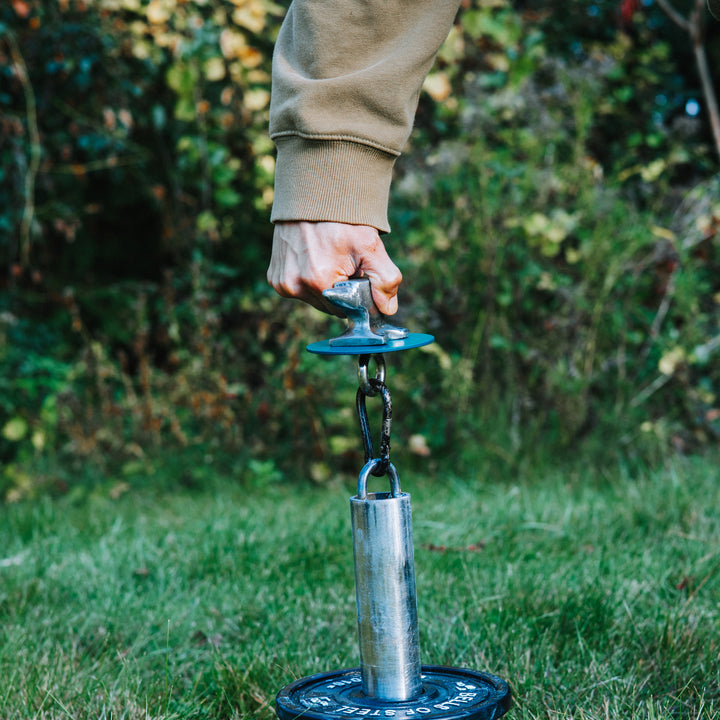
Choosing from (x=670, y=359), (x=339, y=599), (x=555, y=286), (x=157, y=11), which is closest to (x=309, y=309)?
(x=555, y=286)

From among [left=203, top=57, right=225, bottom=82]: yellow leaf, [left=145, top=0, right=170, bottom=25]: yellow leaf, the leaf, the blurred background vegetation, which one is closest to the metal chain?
the blurred background vegetation

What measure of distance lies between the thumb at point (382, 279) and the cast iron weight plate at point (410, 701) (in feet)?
1.97

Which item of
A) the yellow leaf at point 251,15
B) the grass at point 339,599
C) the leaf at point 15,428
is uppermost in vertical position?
the yellow leaf at point 251,15

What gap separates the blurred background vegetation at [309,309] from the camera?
13.2ft

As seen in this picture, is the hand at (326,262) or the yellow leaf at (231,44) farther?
the yellow leaf at (231,44)

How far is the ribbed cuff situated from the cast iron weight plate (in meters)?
0.76

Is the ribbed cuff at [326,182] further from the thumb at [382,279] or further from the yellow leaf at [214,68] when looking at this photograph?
the yellow leaf at [214,68]

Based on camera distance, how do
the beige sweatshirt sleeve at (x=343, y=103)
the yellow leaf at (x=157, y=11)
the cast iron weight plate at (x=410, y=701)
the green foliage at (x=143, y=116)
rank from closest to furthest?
the cast iron weight plate at (x=410, y=701)
the beige sweatshirt sleeve at (x=343, y=103)
the green foliage at (x=143, y=116)
the yellow leaf at (x=157, y=11)

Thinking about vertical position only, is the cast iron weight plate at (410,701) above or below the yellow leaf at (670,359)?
below

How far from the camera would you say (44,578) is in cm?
254

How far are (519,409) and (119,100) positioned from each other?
2.57 m

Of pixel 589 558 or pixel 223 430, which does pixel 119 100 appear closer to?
pixel 223 430

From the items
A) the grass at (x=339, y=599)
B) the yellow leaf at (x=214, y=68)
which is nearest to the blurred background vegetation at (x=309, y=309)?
the yellow leaf at (x=214, y=68)

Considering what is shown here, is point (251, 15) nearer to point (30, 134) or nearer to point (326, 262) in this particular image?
point (30, 134)
